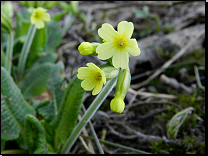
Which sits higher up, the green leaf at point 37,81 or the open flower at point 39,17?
the open flower at point 39,17

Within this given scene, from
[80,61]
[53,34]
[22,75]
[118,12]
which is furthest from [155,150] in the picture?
[118,12]

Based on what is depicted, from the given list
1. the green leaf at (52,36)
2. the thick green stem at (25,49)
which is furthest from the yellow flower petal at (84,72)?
the green leaf at (52,36)

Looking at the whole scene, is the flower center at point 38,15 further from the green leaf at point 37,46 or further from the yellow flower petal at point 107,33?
the yellow flower petal at point 107,33

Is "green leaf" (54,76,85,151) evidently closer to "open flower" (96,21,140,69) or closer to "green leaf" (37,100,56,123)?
"green leaf" (37,100,56,123)

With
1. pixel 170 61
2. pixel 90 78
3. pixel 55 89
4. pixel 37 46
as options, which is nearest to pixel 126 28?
pixel 90 78

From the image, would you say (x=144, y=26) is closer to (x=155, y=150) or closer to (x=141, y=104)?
(x=141, y=104)

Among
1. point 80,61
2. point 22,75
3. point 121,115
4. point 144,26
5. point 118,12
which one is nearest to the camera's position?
point 121,115
